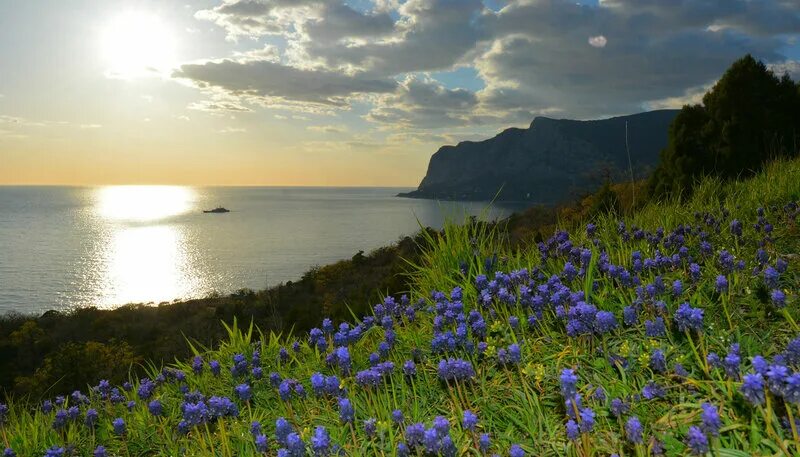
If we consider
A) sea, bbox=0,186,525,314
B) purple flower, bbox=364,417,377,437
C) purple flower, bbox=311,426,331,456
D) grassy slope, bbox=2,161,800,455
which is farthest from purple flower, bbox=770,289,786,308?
sea, bbox=0,186,525,314

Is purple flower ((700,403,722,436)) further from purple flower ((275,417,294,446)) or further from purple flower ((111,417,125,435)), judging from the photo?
purple flower ((111,417,125,435))

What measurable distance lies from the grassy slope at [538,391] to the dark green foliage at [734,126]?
13.3 meters

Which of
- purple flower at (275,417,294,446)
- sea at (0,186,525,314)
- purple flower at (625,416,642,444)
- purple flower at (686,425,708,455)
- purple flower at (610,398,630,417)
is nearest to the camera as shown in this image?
purple flower at (686,425,708,455)

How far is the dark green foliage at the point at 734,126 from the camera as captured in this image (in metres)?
17.1

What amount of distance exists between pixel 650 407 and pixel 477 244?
3.73m

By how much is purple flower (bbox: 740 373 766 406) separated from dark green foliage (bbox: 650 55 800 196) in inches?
667

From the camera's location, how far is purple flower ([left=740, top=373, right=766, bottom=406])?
2.12m

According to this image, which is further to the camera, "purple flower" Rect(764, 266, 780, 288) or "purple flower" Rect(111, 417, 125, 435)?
"purple flower" Rect(111, 417, 125, 435)

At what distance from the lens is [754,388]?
2.13 meters

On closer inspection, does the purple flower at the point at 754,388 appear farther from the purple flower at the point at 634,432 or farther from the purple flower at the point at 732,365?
the purple flower at the point at 634,432

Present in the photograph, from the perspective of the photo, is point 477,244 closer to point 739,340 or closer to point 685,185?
point 739,340

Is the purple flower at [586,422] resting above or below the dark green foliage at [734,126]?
below

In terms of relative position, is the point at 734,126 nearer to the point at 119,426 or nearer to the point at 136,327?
the point at 119,426

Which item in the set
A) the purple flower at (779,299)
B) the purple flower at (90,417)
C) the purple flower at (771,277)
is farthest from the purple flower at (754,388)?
the purple flower at (90,417)
